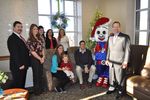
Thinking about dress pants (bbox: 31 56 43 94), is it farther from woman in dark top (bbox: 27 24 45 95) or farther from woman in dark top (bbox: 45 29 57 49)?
woman in dark top (bbox: 45 29 57 49)

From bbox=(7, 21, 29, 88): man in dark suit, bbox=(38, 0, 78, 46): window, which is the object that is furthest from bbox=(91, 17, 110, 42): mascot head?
bbox=(38, 0, 78, 46): window

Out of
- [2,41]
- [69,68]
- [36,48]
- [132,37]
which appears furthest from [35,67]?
[132,37]

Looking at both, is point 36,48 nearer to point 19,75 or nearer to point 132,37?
point 19,75

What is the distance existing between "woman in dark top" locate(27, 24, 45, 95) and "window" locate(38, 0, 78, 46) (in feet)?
8.27

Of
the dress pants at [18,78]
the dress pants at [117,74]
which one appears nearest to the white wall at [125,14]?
the dress pants at [117,74]

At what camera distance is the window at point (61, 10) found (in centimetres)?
605

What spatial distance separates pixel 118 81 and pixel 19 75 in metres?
1.91

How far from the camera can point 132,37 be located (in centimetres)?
522

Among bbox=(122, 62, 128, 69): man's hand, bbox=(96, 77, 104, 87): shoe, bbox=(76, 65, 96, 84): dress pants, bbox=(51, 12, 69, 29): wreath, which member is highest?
bbox=(51, 12, 69, 29): wreath

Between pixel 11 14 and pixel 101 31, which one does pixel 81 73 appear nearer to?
pixel 101 31

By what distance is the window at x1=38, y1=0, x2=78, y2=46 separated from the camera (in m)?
6.05

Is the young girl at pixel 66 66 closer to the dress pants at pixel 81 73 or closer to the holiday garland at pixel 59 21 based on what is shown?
the dress pants at pixel 81 73

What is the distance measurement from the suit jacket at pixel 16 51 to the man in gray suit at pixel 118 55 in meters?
1.69

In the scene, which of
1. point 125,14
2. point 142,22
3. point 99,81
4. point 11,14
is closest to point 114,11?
point 125,14
